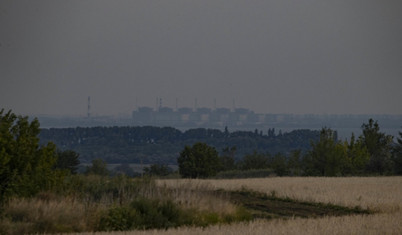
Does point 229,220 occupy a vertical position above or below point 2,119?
below

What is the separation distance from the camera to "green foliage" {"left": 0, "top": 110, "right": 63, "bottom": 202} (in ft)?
57.2

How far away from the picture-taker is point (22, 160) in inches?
A: 707

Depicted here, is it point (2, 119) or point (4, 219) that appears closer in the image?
point (4, 219)

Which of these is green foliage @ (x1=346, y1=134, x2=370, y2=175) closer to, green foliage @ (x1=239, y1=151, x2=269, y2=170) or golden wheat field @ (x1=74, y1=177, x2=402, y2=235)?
green foliage @ (x1=239, y1=151, x2=269, y2=170)

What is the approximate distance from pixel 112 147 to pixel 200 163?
434ft

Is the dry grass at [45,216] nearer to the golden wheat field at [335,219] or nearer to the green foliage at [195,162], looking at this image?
the golden wheat field at [335,219]

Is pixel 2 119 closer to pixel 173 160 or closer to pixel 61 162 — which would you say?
pixel 61 162

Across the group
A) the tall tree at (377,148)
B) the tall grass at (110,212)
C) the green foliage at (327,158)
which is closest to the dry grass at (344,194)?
the tall grass at (110,212)

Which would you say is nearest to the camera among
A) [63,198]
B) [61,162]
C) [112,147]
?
[63,198]

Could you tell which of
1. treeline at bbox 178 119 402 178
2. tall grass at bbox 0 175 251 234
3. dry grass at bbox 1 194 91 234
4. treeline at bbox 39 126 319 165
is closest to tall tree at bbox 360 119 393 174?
treeline at bbox 178 119 402 178

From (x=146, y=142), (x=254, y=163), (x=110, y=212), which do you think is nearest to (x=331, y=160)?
(x=254, y=163)

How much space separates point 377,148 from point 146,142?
128 m

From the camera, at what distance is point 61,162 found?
6431cm

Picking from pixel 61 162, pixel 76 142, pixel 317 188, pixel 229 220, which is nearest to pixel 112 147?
pixel 76 142
